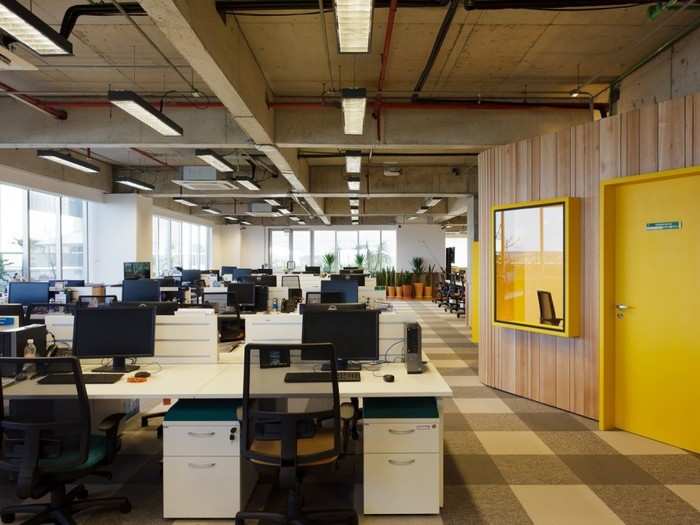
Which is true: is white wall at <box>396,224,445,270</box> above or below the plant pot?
above

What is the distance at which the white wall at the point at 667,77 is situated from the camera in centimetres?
445

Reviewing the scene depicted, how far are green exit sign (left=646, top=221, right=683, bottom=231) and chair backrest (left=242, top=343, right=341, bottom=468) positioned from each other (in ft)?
10.2

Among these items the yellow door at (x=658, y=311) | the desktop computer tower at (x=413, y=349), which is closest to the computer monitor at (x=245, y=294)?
the desktop computer tower at (x=413, y=349)

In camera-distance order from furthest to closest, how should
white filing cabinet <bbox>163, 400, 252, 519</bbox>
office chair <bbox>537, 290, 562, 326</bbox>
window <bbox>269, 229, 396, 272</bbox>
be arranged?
1. window <bbox>269, 229, 396, 272</bbox>
2. office chair <bbox>537, 290, 562, 326</bbox>
3. white filing cabinet <bbox>163, 400, 252, 519</bbox>

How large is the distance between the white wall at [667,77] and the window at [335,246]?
14252mm

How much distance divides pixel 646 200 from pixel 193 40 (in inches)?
148

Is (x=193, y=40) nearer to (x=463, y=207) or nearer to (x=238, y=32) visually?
(x=238, y=32)

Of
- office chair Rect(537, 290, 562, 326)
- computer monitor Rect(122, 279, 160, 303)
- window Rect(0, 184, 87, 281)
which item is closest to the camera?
office chair Rect(537, 290, 562, 326)

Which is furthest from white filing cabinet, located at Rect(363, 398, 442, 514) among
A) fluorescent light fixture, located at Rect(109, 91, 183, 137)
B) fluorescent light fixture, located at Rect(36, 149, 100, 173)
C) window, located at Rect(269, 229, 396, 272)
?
window, located at Rect(269, 229, 396, 272)

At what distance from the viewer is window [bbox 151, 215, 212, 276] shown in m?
14.4

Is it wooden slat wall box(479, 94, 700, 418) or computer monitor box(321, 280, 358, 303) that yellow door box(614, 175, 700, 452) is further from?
computer monitor box(321, 280, 358, 303)

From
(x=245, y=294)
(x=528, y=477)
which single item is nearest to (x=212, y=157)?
(x=245, y=294)

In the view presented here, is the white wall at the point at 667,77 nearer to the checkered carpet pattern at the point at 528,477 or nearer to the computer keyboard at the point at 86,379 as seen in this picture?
the checkered carpet pattern at the point at 528,477

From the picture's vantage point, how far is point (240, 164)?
10039 mm
